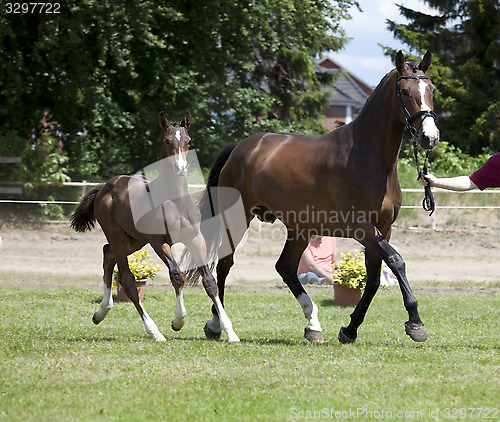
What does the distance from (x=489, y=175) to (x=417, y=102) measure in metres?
1.08

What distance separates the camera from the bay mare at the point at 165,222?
20.5 feet

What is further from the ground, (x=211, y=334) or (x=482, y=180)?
(x=482, y=180)

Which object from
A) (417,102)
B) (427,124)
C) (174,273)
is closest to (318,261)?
(174,273)

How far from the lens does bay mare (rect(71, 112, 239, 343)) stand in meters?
6.24

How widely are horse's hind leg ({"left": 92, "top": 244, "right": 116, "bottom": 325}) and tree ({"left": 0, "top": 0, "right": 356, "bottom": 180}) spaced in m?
10.4

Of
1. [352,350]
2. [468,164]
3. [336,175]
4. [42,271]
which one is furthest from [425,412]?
[468,164]

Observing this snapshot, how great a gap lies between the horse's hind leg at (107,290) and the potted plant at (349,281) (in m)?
3.25

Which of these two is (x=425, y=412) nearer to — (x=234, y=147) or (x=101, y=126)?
(x=234, y=147)

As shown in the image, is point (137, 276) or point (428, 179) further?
point (137, 276)

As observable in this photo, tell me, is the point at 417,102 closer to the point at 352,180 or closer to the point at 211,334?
the point at 352,180

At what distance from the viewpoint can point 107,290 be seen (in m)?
6.97

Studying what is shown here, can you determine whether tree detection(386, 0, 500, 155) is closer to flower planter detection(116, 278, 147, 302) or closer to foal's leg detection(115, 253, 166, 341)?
flower planter detection(116, 278, 147, 302)

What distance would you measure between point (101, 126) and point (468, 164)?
10.7 meters

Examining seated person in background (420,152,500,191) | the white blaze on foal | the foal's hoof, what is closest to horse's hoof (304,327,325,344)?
the foal's hoof
